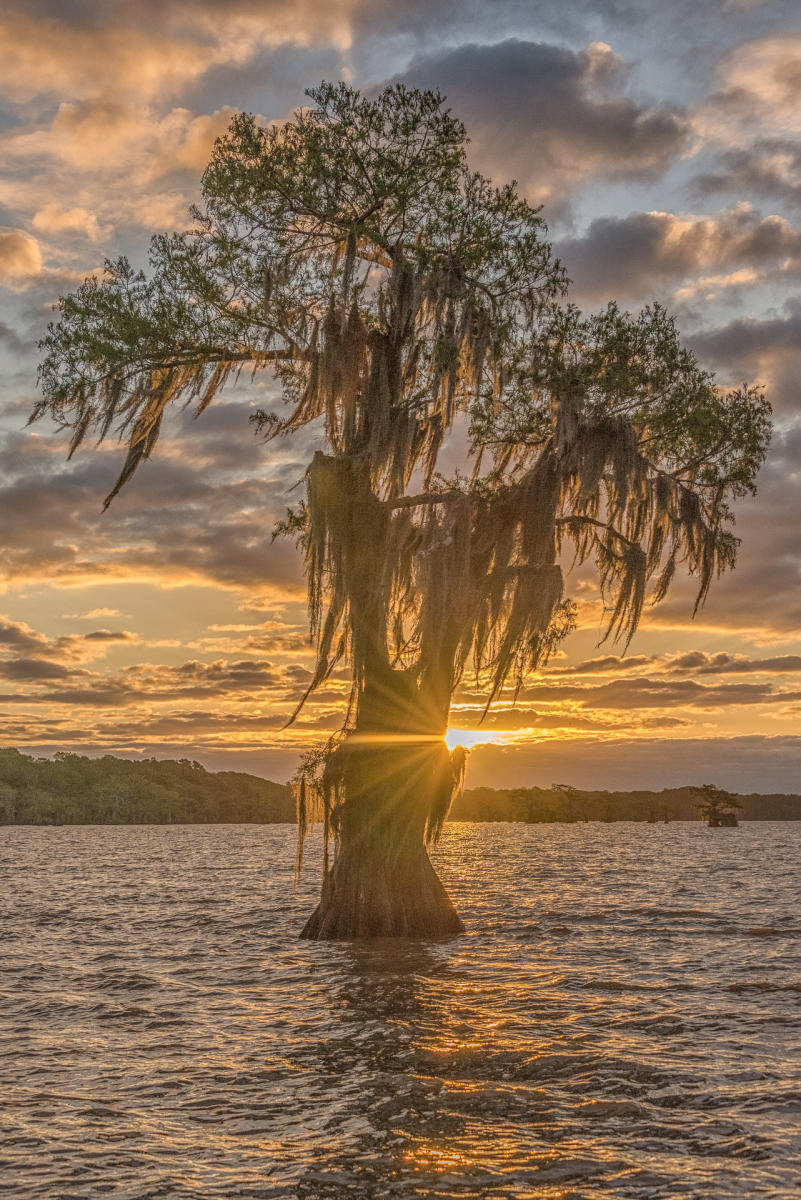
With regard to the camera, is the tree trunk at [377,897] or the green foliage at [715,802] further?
the green foliage at [715,802]

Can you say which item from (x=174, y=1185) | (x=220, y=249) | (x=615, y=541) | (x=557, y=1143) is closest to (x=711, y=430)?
(x=615, y=541)

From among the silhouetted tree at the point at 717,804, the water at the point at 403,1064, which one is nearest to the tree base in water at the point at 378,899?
the water at the point at 403,1064

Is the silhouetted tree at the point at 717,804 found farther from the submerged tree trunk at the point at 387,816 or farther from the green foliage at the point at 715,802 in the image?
the submerged tree trunk at the point at 387,816

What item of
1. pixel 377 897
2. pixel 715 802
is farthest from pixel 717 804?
pixel 377 897

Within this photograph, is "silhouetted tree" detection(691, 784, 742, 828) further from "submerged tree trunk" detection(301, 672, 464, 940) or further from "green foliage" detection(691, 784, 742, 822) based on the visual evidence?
"submerged tree trunk" detection(301, 672, 464, 940)

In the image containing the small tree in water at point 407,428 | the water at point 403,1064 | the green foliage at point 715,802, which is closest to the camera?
the water at point 403,1064

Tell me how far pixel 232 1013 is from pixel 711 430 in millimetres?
14876

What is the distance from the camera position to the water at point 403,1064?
8.58 meters

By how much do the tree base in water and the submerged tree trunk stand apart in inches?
0.8

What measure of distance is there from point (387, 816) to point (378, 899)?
5.54 feet

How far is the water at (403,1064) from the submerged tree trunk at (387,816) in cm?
93

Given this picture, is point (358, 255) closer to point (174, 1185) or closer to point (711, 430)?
point (711, 430)

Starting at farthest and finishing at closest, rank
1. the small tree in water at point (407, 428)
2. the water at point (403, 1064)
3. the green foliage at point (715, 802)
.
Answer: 1. the green foliage at point (715, 802)
2. the small tree in water at point (407, 428)
3. the water at point (403, 1064)

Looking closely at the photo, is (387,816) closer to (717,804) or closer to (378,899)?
(378,899)
